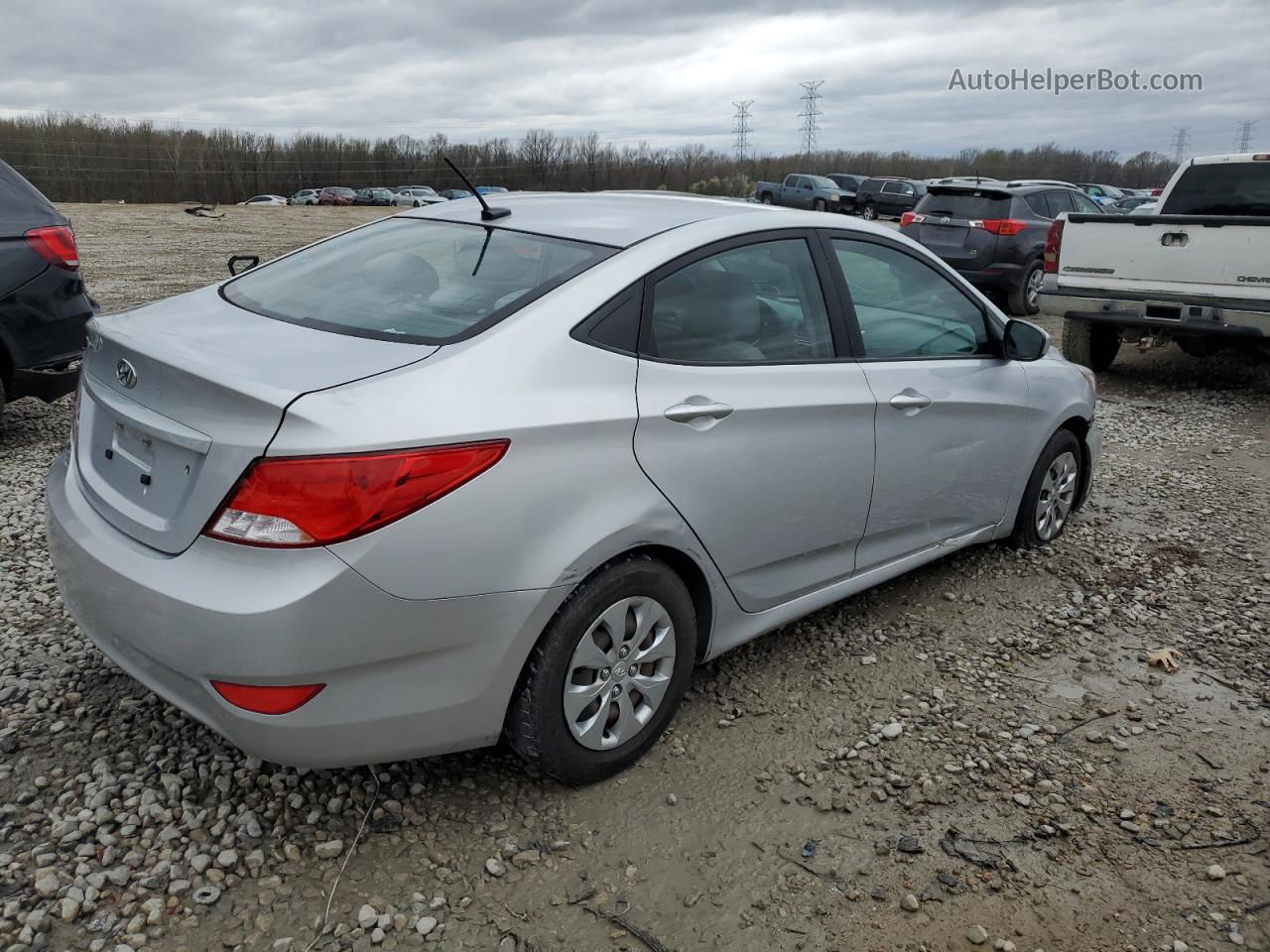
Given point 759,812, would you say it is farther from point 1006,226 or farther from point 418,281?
point 1006,226

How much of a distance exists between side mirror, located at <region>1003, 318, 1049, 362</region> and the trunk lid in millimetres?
2582

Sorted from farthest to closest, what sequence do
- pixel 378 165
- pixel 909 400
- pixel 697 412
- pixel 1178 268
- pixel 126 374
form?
1. pixel 378 165
2. pixel 1178 268
3. pixel 909 400
4. pixel 697 412
5. pixel 126 374

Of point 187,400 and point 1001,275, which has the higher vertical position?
point 1001,275

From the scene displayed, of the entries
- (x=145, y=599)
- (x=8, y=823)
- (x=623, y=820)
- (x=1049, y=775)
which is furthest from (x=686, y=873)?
(x=8, y=823)

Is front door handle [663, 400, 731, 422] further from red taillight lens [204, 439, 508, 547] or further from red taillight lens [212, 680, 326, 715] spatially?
red taillight lens [212, 680, 326, 715]

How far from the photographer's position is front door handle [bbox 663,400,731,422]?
282cm

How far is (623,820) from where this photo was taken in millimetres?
2775

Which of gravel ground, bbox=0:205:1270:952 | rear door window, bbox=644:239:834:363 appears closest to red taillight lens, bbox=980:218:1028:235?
gravel ground, bbox=0:205:1270:952

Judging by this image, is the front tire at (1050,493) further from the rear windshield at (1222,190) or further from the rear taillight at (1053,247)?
the rear windshield at (1222,190)

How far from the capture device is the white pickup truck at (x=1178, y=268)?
7.49 meters

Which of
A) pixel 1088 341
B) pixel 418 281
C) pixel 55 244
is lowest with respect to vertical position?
pixel 1088 341

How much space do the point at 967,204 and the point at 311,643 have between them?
11.9 m

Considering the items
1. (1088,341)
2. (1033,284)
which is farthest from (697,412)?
(1033,284)

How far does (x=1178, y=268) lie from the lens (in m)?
7.81
